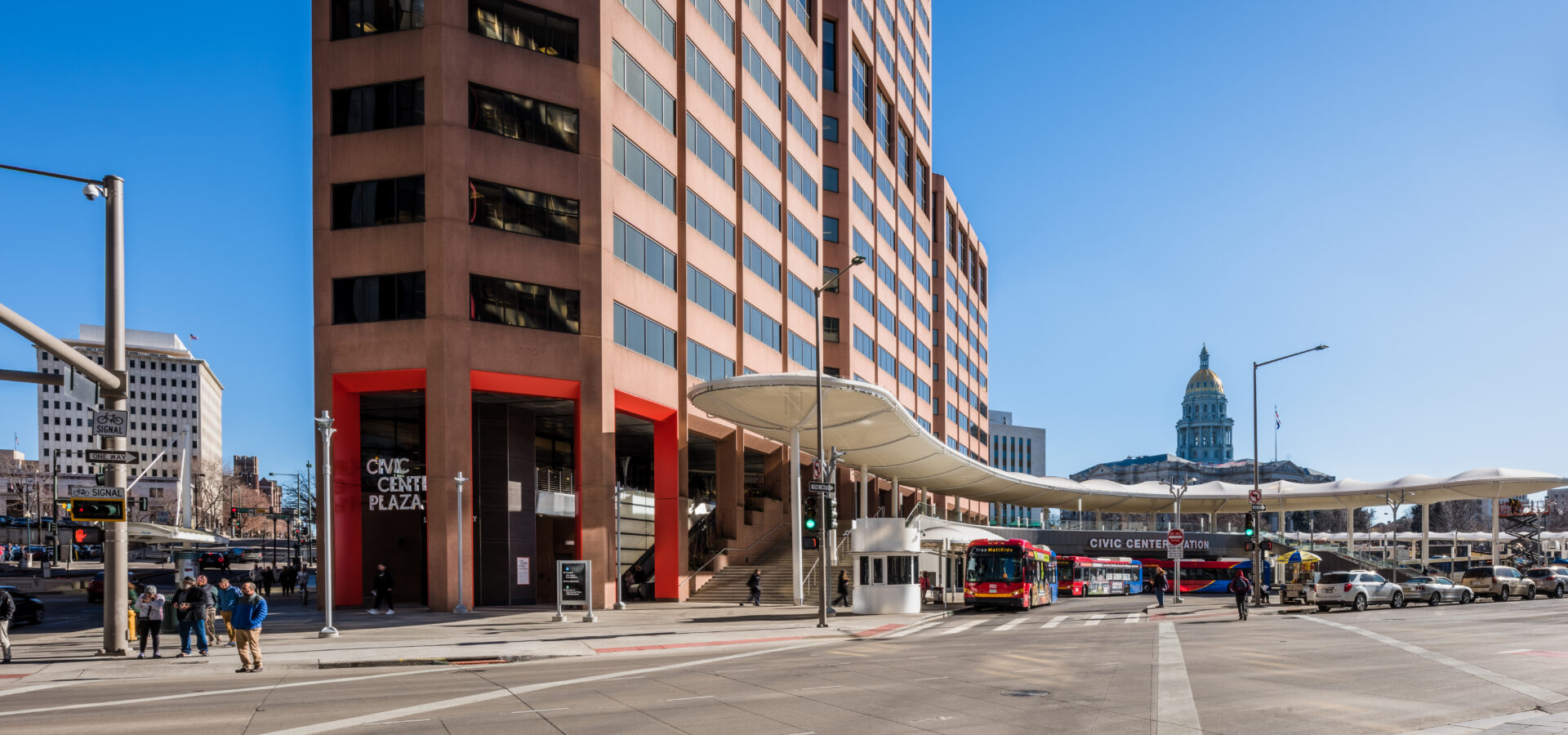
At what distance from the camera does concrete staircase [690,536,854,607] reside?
46.4 meters

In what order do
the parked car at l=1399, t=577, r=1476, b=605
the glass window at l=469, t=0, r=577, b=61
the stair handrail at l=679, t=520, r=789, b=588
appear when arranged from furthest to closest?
the stair handrail at l=679, t=520, r=789, b=588
the parked car at l=1399, t=577, r=1476, b=605
the glass window at l=469, t=0, r=577, b=61

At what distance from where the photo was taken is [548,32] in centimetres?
4147

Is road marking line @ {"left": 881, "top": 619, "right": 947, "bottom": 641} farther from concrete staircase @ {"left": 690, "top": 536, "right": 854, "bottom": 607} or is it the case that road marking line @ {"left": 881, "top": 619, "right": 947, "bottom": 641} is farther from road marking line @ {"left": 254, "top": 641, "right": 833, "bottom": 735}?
concrete staircase @ {"left": 690, "top": 536, "right": 854, "bottom": 607}

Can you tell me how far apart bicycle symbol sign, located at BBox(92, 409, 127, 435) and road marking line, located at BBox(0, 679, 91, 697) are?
5355mm

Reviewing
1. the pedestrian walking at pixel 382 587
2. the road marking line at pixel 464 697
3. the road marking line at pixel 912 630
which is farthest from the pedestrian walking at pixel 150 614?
the road marking line at pixel 912 630

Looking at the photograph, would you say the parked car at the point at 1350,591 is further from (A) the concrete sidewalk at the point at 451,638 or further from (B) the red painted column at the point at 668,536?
(B) the red painted column at the point at 668,536

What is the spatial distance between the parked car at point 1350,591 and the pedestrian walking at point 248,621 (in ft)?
124

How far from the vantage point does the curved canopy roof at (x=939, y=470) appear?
1620 inches

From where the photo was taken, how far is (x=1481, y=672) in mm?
18844

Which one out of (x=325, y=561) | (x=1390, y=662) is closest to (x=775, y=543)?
(x=325, y=561)

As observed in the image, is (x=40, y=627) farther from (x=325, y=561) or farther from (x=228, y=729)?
(x=228, y=729)

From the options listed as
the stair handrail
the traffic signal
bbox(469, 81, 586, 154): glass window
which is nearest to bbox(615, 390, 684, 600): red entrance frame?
the stair handrail

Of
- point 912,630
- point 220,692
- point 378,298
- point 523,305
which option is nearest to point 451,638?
point 220,692

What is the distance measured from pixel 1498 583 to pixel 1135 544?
37723 mm
